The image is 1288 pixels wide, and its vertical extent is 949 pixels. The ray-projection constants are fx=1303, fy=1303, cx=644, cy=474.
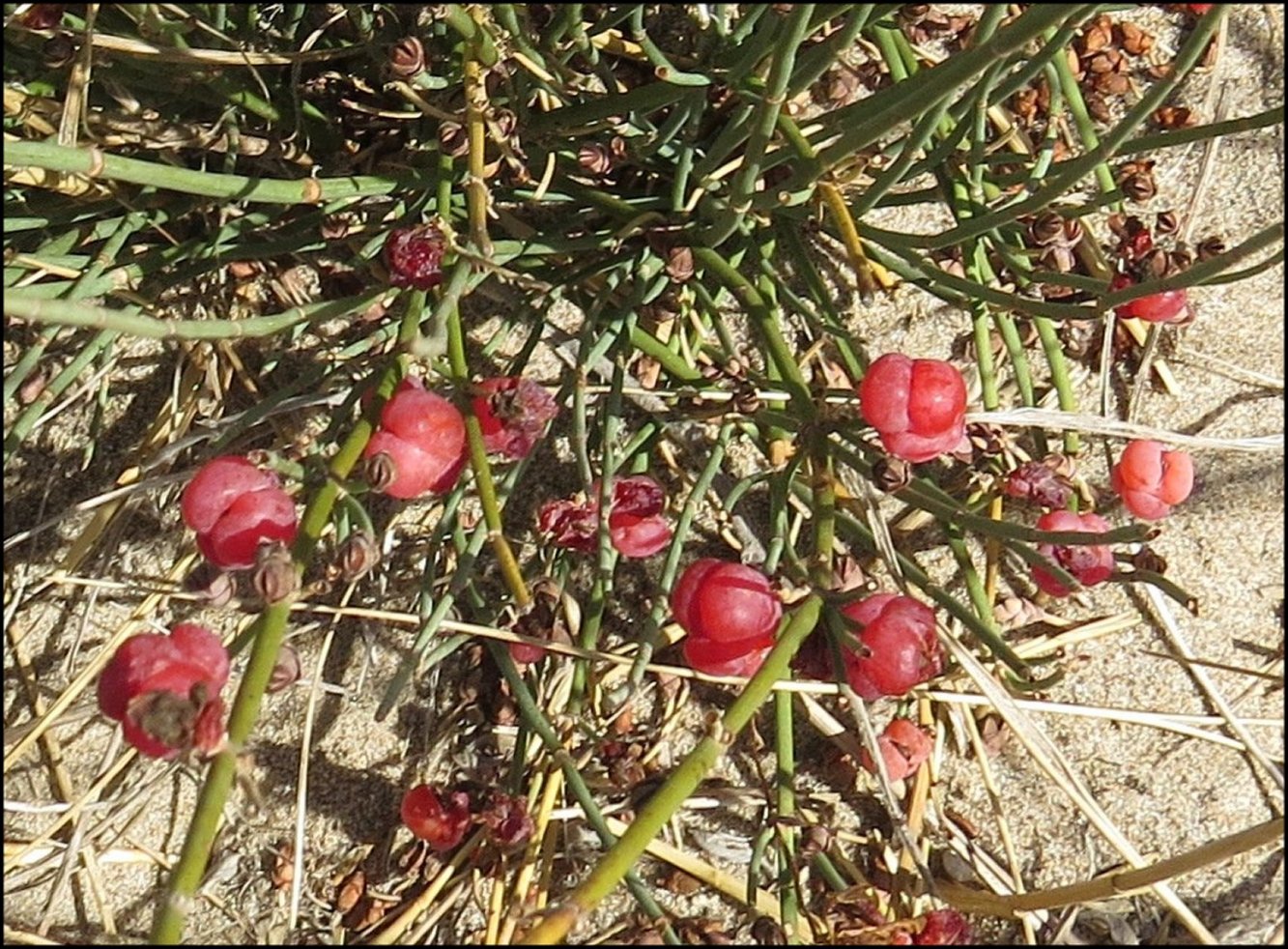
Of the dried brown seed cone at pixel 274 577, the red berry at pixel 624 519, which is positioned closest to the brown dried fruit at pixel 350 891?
the red berry at pixel 624 519

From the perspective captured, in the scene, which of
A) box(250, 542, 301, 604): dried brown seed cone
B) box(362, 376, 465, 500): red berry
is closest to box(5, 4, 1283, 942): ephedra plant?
box(362, 376, 465, 500): red berry

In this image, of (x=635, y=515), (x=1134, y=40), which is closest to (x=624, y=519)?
(x=635, y=515)

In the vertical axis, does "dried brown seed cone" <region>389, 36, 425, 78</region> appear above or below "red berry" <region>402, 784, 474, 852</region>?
above

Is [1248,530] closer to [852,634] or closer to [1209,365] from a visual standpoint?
[1209,365]

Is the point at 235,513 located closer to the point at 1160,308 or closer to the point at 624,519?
the point at 624,519

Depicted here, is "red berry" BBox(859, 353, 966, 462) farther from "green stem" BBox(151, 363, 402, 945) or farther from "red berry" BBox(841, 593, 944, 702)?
"green stem" BBox(151, 363, 402, 945)
